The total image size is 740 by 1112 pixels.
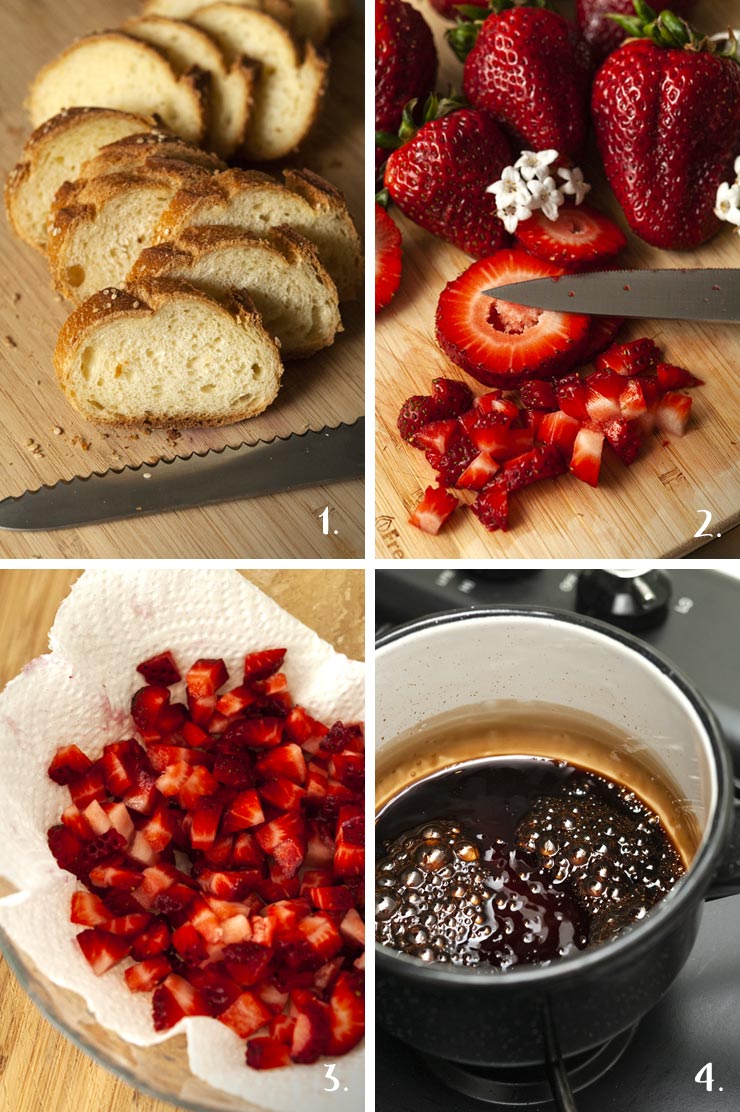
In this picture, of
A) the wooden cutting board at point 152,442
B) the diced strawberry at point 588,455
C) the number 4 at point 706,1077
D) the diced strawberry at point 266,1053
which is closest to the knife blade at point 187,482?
the wooden cutting board at point 152,442

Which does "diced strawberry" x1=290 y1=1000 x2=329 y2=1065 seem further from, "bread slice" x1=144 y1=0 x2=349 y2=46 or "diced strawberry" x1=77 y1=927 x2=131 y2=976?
"bread slice" x1=144 y1=0 x2=349 y2=46

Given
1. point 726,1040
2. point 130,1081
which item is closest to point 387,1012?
point 130,1081

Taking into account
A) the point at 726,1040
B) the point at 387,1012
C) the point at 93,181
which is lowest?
the point at 726,1040

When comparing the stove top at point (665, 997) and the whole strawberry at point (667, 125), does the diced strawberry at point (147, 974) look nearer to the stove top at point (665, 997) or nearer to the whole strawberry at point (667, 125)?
the stove top at point (665, 997)

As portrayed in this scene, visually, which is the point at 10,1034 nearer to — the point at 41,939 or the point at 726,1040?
the point at 41,939

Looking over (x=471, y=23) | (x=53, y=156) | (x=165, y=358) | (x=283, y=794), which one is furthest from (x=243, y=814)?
(x=471, y=23)

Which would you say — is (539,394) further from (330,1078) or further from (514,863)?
(330,1078)

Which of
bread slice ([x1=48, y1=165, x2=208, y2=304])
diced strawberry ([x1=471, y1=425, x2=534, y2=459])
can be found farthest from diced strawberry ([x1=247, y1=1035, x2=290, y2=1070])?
bread slice ([x1=48, y1=165, x2=208, y2=304])
